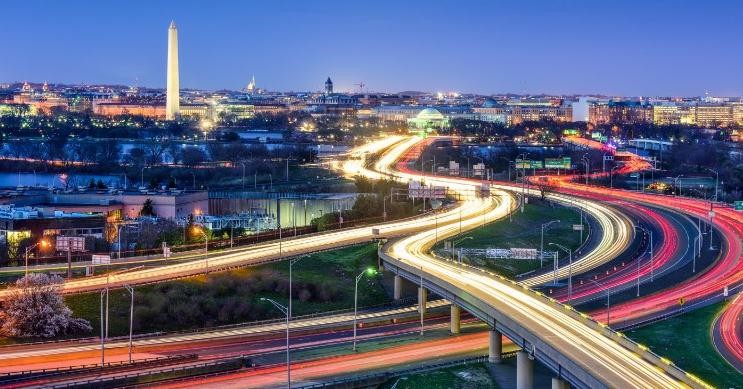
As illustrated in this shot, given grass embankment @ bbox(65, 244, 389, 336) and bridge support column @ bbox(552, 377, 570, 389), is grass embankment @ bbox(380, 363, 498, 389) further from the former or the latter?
grass embankment @ bbox(65, 244, 389, 336)

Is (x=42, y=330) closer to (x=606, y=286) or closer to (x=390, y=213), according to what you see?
(x=606, y=286)

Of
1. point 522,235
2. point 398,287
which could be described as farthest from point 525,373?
point 522,235

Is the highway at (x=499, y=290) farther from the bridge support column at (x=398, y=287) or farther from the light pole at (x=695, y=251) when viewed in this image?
the light pole at (x=695, y=251)

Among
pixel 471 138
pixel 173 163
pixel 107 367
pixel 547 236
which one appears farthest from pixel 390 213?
pixel 471 138

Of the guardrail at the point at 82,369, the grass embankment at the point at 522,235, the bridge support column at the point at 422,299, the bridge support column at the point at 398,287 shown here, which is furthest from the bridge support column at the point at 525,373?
the grass embankment at the point at 522,235

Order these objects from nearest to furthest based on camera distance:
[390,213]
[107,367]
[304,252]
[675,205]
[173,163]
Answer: [107,367] < [304,252] < [390,213] < [675,205] < [173,163]

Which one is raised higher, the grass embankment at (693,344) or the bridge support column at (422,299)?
the bridge support column at (422,299)

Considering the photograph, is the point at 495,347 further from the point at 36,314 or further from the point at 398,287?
the point at 36,314
